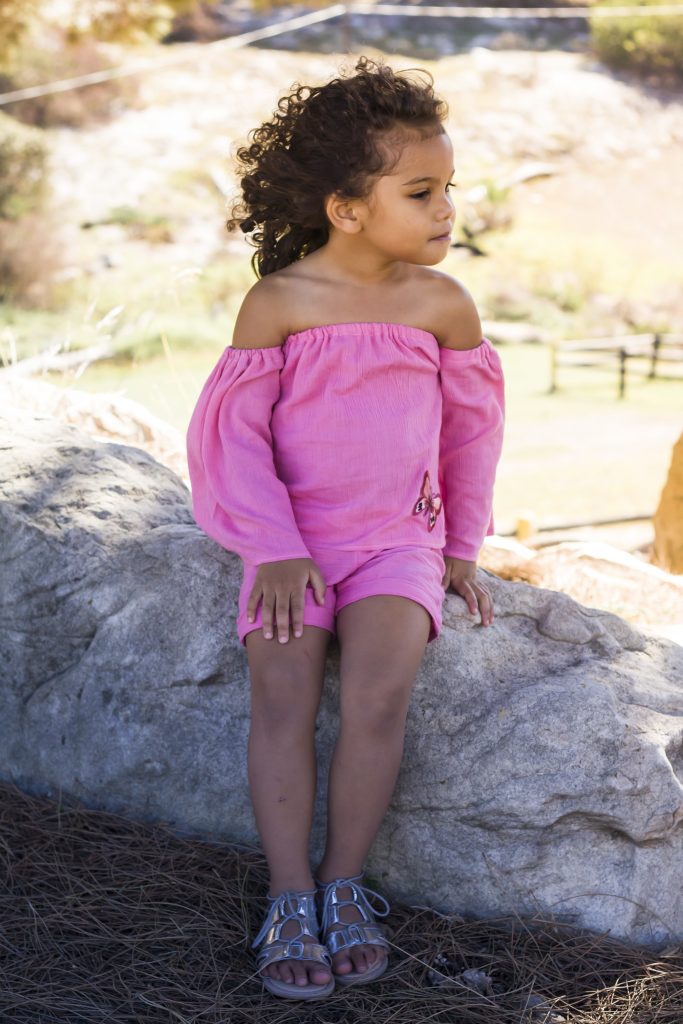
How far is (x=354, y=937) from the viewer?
1.83 meters

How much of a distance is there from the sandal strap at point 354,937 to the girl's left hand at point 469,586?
634 mm

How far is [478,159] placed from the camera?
1336cm

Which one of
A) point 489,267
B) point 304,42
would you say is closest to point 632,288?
point 489,267

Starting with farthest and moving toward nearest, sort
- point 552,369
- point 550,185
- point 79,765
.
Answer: point 550,185
point 552,369
point 79,765

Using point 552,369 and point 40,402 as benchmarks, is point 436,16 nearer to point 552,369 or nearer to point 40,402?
point 552,369

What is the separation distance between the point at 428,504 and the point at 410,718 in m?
0.41

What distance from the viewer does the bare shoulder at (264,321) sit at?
7.13 ft

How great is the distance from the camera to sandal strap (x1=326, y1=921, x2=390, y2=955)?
182cm

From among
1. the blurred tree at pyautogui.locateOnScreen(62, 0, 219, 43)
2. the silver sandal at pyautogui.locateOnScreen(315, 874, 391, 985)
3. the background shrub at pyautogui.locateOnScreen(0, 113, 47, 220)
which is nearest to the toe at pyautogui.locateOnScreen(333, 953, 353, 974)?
the silver sandal at pyautogui.locateOnScreen(315, 874, 391, 985)

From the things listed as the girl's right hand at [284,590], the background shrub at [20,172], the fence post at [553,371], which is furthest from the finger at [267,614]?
the background shrub at [20,172]

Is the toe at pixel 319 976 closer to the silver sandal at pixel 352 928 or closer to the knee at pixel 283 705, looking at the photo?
the silver sandal at pixel 352 928

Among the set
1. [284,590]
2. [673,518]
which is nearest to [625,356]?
[673,518]

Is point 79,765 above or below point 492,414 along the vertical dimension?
below

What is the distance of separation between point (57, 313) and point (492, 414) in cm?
958
